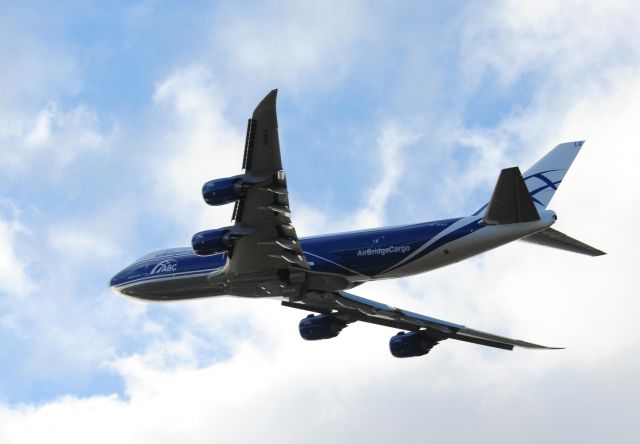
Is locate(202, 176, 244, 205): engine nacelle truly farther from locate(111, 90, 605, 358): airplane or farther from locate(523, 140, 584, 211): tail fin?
locate(523, 140, 584, 211): tail fin

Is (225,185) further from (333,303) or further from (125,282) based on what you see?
(125,282)

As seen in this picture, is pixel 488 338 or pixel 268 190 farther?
pixel 488 338

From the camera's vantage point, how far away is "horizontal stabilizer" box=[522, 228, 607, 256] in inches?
1544

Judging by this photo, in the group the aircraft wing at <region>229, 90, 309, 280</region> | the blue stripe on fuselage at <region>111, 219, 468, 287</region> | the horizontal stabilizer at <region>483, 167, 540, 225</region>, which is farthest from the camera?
the blue stripe on fuselage at <region>111, 219, 468, 287</region>

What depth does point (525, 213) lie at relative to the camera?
1511 inches

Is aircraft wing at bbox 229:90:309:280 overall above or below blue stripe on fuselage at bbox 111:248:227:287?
below

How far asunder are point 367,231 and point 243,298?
6.13 m

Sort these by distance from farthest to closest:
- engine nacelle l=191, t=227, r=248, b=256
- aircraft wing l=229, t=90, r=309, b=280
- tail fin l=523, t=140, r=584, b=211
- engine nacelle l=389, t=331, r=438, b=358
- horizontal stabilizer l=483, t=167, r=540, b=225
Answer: engine nacelle l=389, t=331, r=438, b=358
tail fin l=523, t=140, r=584, b=211
engine nacelle l=191, t=227, r=248, b=256
horizontal stabilizer l=483, t=167, r=540, b=225
aircraft wing l=229, t=90, r=309, b=280

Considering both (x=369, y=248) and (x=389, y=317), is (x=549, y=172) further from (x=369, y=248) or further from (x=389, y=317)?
(x=389, y=317)

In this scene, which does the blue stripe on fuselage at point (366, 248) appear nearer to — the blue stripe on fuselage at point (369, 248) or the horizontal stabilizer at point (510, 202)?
the blue stripe on fuselage at point (369, 248)

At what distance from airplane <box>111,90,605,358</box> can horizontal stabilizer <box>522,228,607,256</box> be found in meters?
0.04

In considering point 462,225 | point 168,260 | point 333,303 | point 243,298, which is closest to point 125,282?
point 168,260

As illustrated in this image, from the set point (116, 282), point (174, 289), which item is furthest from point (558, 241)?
point (116, 282)

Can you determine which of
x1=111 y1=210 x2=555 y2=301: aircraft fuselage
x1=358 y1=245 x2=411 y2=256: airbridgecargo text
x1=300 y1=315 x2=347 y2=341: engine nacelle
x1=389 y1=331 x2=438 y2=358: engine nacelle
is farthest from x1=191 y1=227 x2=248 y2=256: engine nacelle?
x1=389 y1=331 x2=438 y2=358: engine nacelle
